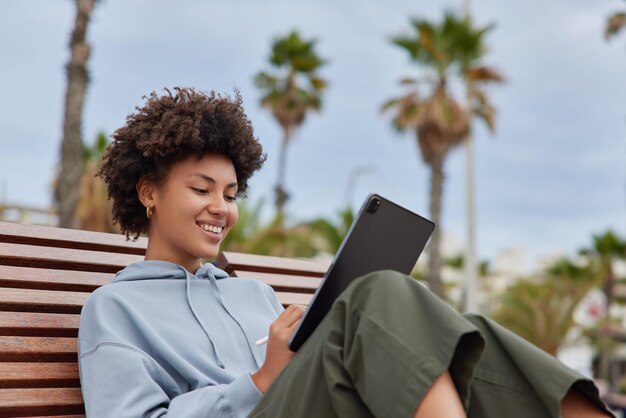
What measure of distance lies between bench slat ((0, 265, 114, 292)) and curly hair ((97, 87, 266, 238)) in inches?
8.1

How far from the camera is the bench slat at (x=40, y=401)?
2.38 meters

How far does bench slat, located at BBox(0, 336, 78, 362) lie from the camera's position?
2504mm

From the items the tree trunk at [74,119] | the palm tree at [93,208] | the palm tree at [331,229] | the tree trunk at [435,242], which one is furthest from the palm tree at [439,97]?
the tree trunk at [74,119]

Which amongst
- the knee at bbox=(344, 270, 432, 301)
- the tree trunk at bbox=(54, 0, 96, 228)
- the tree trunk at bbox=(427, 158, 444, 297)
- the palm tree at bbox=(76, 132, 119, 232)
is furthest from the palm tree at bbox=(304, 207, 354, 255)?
the knee at bbox=(344, 270, 432, 301)

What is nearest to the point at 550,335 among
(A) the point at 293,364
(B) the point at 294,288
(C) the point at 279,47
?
(C) the point at 279,47

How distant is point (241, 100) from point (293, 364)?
1.39 metres

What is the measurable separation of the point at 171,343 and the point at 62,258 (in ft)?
2.35

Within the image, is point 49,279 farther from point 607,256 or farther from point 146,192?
point 607,256

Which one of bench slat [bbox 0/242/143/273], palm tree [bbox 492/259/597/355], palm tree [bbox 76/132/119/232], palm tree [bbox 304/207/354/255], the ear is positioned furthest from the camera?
palm tree [bbox 492/259/597/355]

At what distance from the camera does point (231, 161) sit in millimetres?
2787

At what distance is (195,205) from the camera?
258cm

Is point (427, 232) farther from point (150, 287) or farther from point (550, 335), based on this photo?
point (550, 335)

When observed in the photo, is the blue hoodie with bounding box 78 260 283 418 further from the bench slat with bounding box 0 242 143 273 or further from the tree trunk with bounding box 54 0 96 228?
the tree trunk with bounding box 54 0 96 228

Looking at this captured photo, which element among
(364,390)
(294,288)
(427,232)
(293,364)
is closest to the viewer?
(364,390)
